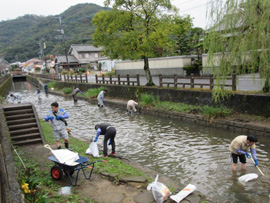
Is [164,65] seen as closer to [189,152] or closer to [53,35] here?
[189,152]

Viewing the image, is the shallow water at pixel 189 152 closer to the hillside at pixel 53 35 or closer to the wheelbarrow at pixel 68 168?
the wheelbarrow at pixel 68 168

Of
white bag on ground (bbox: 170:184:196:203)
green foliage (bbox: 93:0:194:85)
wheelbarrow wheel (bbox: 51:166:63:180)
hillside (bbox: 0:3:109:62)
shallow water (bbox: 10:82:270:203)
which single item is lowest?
shallow water (bbox: 10:82:270:203)

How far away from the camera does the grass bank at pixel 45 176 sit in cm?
490

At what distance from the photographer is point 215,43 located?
425 inches

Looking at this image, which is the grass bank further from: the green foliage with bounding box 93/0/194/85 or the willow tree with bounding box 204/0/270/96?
the green foliage with bounding box 93/0/194/85

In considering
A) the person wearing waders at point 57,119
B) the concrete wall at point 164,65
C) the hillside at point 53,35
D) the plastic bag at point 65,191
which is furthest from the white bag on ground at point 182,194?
the hillside at point 53,35

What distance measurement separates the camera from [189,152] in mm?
8586

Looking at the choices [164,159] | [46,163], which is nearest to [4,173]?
[46,163]

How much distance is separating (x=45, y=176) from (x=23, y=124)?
179 inches

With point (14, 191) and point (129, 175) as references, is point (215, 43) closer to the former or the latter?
point (129, 175)

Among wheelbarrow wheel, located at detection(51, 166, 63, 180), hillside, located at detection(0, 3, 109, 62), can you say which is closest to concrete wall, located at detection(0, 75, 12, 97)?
wheelbarrow wheel, located at detection(51, 166, 63, 180)

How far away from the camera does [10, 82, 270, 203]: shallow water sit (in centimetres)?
599

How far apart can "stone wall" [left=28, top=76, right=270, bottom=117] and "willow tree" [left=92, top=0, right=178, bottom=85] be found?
2886 millimetres

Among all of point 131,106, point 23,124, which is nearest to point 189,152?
point 23,124
